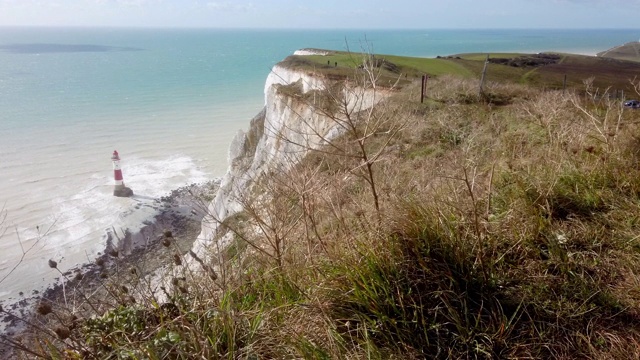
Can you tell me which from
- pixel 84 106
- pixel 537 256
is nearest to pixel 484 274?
pixel 537 256

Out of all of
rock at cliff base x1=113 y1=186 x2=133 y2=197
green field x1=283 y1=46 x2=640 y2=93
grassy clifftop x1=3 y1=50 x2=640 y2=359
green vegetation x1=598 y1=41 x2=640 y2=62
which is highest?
green vegetation x1=598 y1=41 x2=640 y2=62

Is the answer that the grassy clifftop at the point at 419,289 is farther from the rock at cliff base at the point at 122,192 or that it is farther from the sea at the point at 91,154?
the rock at cliff base at the point at 122,192

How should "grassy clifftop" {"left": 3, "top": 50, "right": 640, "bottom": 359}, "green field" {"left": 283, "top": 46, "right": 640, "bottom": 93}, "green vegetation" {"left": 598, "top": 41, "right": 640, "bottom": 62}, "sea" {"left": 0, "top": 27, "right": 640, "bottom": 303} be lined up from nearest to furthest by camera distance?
"grassy clifftop" {"left": 3, "top": 50, "right": 640, "bottom": 359} → "sea" {"left": 0, "top": 27, "right": 640, "bottom": 303} → "green field" {"left": 283, "top": 46, "right": 640, "bottom": 93} → "green vegetation" {"left": 598, "top": 41, "right": 640, "bottom": 62}

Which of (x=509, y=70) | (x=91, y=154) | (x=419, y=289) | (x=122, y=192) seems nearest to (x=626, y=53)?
(x=509, y=70)

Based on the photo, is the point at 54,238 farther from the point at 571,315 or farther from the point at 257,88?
the point at 257,88

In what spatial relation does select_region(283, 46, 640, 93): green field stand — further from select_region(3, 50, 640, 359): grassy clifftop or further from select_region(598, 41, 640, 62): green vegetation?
select_region(3, 50, 640, 359): grassy clifftop

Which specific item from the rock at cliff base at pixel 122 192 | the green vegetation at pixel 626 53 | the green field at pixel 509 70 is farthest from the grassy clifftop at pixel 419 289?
the green vegetation at pixel 626 53

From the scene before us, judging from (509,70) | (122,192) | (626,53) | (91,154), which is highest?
(626,53)

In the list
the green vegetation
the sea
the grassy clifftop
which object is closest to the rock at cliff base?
the sea

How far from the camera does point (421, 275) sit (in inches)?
109

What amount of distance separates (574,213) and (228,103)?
39.9m

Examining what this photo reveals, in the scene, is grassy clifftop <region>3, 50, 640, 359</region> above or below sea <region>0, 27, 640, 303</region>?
above

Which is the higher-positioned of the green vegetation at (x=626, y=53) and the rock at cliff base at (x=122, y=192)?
the green vegetation at (x=626, y=53)

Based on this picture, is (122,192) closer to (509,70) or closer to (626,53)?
(509,70)
